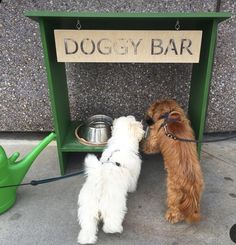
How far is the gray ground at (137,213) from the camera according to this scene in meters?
1.85

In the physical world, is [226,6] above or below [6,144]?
above

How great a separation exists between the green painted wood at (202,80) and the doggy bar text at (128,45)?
9cm

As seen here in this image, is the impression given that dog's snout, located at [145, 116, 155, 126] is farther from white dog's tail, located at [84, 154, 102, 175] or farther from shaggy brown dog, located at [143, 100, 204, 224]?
white dog's tail, located at [84, 154, 102, 175]

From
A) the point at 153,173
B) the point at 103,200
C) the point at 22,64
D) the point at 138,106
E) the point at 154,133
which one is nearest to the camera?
the point at 103,200

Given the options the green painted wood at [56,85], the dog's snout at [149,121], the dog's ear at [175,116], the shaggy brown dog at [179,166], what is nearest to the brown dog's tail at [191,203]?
the shaggy brown dog at [179,166]

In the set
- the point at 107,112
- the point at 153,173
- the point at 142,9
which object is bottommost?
the point at 153,173

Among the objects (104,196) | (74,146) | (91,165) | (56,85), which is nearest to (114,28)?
(56,85)

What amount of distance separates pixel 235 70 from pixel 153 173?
1335 millimetres

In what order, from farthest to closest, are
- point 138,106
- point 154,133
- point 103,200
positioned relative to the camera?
point 138,106 < point 154,133 < point 103,200

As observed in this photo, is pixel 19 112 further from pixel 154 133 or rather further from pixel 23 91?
pixel 154 133

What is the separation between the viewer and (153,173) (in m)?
2.50

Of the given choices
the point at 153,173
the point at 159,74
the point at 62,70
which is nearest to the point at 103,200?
the point at 153,173

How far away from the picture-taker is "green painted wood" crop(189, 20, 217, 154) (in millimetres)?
1949

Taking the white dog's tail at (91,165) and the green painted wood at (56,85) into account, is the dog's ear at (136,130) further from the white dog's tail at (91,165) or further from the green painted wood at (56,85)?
A: the green painted wood at (56,85)
